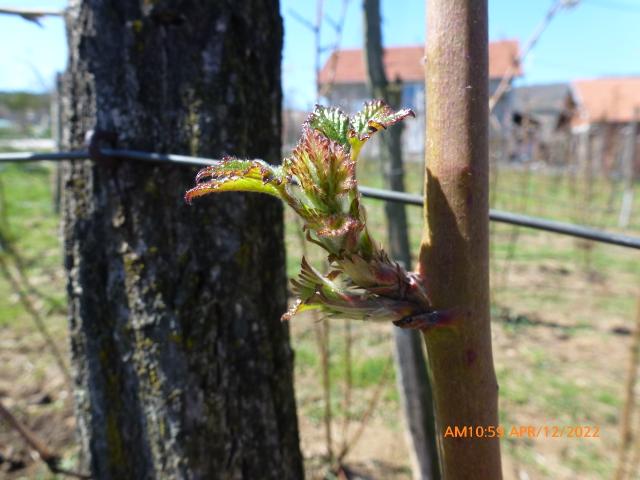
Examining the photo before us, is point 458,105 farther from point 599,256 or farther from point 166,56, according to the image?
point 599,256

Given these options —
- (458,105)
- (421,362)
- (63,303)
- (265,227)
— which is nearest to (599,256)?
(421,362)

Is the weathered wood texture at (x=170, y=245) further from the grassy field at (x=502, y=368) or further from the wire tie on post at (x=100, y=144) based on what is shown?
the grassy field at (x=502, y=368)

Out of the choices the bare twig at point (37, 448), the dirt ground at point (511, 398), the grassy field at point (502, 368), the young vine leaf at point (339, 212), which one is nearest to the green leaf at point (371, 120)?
the young vine leaf at point (339, 212)

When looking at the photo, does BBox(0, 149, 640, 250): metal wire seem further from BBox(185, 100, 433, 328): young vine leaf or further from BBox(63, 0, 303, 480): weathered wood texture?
BBox(185, 100, 433, 328): young vine leaf

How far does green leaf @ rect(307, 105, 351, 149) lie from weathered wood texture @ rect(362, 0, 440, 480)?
71.5 inches

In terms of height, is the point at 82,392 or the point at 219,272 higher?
the point at 219,272

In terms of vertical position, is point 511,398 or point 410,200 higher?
point 410,200

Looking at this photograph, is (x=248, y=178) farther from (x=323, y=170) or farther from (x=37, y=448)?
(x=37, y=448)

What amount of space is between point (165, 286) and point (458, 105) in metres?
0.79

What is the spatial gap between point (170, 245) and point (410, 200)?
1.68 ft

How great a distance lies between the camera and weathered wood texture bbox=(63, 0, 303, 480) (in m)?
1.07

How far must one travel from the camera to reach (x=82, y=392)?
1.22 meters

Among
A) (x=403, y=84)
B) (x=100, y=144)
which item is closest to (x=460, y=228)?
(x=100, y=144)

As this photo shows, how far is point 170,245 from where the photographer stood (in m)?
1.08
